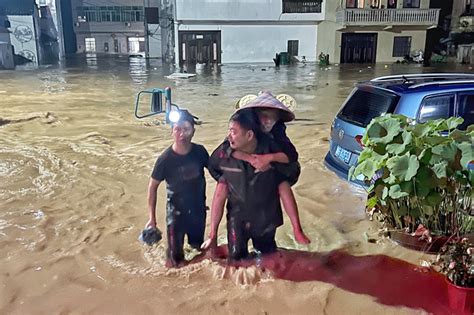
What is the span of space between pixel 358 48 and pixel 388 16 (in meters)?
3.43

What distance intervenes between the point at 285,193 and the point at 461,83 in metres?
3.20

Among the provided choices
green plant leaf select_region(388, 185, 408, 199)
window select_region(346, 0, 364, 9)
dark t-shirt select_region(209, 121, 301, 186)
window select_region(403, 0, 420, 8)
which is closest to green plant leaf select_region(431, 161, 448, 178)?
green plant leaf select_region(388, 185, 408, 199)

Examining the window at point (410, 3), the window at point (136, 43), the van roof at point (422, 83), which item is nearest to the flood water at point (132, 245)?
the van roof at point (422, 83)

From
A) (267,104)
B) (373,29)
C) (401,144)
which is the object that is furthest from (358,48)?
(267,104)

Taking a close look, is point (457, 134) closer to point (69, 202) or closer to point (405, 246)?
point (405, 246)

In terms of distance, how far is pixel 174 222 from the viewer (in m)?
4.11

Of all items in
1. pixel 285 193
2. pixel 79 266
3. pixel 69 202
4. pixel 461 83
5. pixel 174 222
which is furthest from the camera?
pixel 69 202

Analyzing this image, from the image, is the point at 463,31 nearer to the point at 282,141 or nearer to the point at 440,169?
the point at 440,169

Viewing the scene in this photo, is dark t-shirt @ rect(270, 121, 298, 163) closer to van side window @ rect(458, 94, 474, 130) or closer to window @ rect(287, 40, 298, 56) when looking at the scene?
van side window @ rect(458, 94, 474, 130)

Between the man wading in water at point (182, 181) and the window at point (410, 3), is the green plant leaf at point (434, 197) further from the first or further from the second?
the window at point (410, 3)

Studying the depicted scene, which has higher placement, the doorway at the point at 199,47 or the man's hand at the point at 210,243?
the doorway at the point at 199,47

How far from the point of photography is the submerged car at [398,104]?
539 centimetres

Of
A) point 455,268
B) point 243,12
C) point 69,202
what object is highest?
point 243,12

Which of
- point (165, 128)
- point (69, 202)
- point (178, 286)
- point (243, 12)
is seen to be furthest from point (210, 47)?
point (178, 286)
